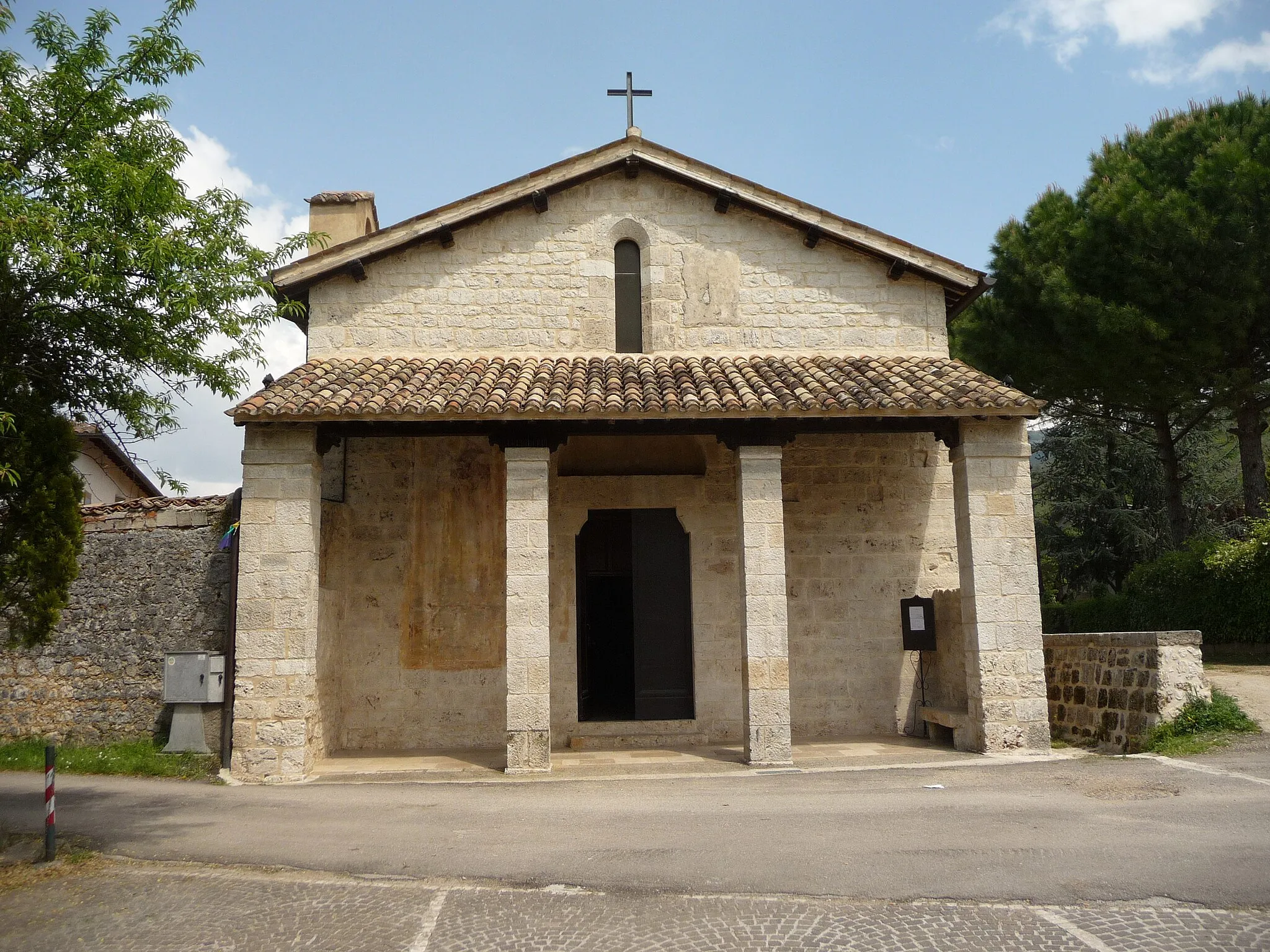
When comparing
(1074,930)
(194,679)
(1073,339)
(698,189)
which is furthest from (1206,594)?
(194,679)

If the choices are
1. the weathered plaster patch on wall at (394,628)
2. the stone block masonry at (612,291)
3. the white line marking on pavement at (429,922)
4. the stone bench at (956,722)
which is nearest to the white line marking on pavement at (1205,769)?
the stone bench at (956,722)

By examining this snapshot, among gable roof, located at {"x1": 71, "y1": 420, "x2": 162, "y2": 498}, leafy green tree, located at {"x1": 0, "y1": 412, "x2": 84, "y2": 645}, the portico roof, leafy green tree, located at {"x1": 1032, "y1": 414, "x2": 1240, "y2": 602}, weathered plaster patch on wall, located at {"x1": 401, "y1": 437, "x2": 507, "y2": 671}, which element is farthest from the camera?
leafy green tree, located at {"x1": 1032, "y1": 414, "x2": 1240, "y2": 602}

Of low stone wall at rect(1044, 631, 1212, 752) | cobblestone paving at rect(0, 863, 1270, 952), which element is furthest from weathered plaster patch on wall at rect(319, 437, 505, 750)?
low stone wall at rect(1044, 631, 1212, 752)

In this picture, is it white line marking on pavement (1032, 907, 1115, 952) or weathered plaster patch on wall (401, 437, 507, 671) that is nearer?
white line marking on pavement (1032, 907, 1115, 952)

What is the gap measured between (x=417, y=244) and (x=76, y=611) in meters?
5.60

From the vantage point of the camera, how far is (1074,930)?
15.2 ft

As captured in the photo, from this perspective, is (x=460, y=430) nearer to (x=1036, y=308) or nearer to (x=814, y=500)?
(x=814, y=500)

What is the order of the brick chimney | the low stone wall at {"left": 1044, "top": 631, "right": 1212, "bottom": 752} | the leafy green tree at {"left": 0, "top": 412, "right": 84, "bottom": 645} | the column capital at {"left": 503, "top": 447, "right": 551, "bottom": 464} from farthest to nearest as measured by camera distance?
1. the brick chimney
2. the column capital at {"left": 503, "top": 447, "right": 551, "bottom": 464}
3. the low stone wall at {"left": 1044, "top": 631, "right": 1212, "bottom": 752}
4. the leafy green tree at {"left": 0, "top": 412, "right": 84, "bottom": 645}

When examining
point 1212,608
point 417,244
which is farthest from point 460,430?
point 1212,608

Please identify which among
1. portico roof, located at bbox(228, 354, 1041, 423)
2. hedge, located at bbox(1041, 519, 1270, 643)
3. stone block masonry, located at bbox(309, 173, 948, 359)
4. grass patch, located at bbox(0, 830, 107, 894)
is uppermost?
stone block masonry, located at bbox(309, 173, 948, 359)

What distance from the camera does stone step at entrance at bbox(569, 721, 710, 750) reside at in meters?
11.2

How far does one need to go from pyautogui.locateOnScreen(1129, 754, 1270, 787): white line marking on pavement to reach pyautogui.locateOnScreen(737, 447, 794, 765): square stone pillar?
3.30 meters

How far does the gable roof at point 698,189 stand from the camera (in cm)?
1141

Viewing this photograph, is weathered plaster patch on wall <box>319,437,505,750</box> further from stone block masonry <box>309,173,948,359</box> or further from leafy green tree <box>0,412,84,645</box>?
leafy green tree <box>0,412,84,645</box>
